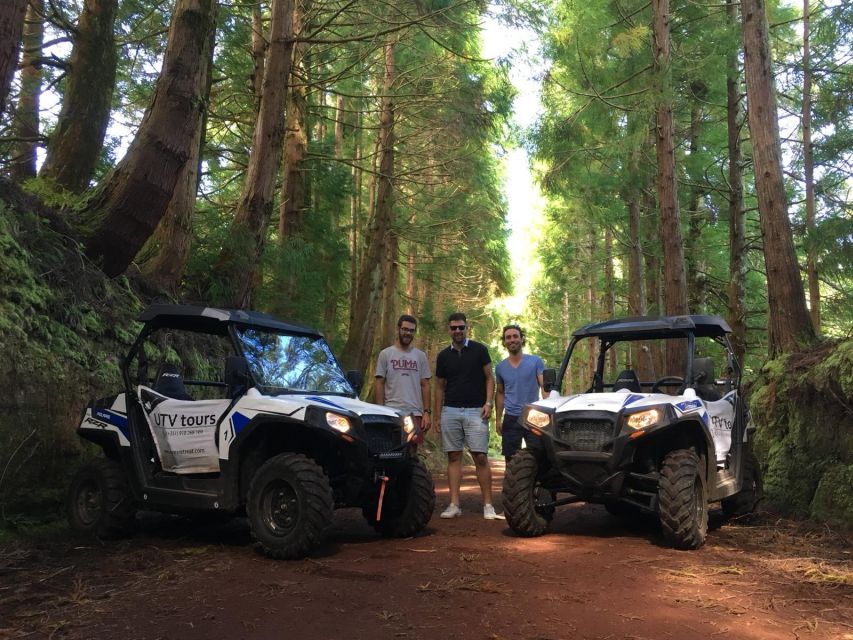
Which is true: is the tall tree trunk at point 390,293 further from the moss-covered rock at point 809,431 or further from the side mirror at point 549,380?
the side mirror at point 549,380

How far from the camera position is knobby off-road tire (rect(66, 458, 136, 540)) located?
611 centimetres

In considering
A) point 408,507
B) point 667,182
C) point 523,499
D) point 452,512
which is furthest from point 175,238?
point 667,182

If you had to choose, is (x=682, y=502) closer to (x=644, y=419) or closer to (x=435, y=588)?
(x=644, y=419)

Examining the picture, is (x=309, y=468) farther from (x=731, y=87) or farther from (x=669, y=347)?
(x=731, y=87)

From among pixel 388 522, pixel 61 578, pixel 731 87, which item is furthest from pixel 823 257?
pixel 61 578

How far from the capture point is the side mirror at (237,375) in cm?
575

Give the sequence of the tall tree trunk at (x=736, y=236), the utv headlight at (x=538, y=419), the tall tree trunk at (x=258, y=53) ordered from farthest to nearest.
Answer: the tall tree trunk at (x=736, y=236) → the tall tree trunk at (x=258, y=53) → the utv headlight at (x=538, y=419)

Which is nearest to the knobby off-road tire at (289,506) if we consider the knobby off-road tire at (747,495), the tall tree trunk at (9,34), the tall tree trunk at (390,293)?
the tall tree trunk at (9,34)

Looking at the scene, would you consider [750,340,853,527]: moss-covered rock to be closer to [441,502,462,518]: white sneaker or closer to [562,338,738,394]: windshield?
[562,338,738,394]: windshield

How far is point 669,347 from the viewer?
11.6 meters

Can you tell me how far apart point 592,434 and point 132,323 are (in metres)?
5.96

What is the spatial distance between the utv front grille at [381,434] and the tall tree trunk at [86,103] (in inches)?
312

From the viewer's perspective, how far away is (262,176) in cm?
1191

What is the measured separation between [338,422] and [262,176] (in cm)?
755
